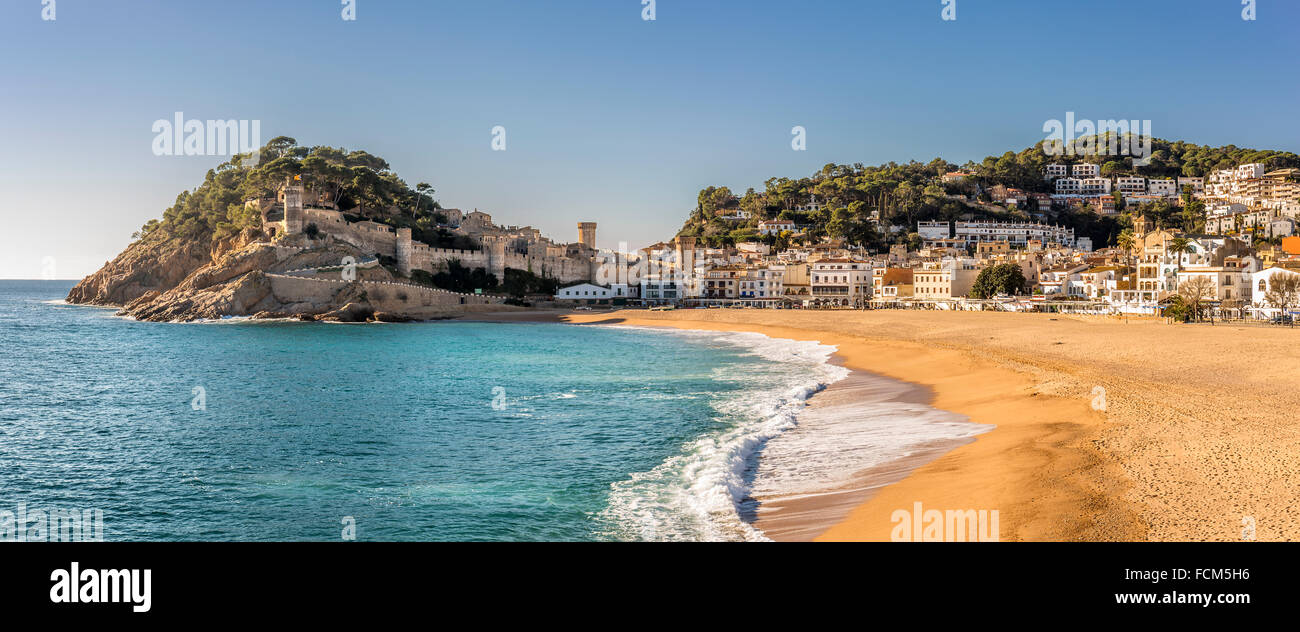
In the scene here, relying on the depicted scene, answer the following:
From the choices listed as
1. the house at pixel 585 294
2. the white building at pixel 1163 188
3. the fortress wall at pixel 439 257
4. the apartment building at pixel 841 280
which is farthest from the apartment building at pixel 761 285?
the white building at pixel 1163 188

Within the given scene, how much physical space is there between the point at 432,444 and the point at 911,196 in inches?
3822

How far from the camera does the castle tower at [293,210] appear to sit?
60.6m

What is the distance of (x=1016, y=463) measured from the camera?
10836 millimetres

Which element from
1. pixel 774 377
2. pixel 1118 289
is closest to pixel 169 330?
pixel 774 377

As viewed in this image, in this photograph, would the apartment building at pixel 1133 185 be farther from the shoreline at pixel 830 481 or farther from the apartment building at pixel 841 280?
the shoreline at pixel 830 481

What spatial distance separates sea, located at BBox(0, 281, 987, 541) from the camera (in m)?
10.1

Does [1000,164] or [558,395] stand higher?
[1000,164]

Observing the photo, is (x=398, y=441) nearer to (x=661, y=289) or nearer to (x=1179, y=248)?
(x=1179, y=248)

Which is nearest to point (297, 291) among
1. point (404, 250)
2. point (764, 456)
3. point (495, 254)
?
point (404, 250)

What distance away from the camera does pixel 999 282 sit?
56.0 meters

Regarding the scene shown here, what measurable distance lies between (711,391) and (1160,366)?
37.8 ft

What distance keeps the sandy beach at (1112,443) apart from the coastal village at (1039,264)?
20181mm

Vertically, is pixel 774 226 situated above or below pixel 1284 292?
above

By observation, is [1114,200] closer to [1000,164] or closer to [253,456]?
[1000,164]
